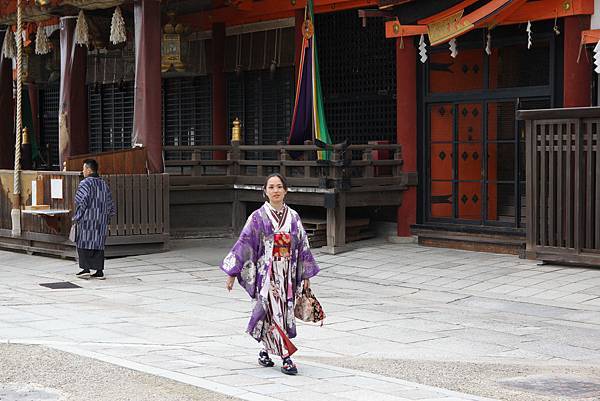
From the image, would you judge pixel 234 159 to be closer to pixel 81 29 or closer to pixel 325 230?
pixel 325 230

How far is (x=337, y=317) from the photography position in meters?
12.0

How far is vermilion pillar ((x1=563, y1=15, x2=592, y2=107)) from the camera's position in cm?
1595

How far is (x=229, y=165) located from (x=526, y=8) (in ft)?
21.8

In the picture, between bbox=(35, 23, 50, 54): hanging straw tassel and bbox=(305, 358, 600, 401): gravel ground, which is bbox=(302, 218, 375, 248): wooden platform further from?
bbox=(305, 358, 600, 401): gravel ground

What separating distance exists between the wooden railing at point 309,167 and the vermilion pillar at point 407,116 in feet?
0.68

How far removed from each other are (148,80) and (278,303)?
1045 centimetres

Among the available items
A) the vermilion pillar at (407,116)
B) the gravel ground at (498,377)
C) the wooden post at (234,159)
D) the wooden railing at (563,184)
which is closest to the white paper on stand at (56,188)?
the wooden post at (234,159)

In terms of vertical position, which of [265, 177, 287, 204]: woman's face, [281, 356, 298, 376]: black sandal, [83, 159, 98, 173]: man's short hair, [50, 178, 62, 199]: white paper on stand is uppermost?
[83, 159, 98, 173]: man's short hair

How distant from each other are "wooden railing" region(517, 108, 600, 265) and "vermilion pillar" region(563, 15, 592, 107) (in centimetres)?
114

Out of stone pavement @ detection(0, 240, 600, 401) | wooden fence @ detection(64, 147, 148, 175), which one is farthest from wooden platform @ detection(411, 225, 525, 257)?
wooden fence @ detection(64, 147, 148, 175)

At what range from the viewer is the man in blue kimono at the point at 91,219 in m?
15.5

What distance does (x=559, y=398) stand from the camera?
7.85 meters

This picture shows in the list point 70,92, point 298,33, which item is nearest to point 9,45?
point 70,92

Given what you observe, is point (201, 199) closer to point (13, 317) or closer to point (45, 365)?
point (13, 317)
